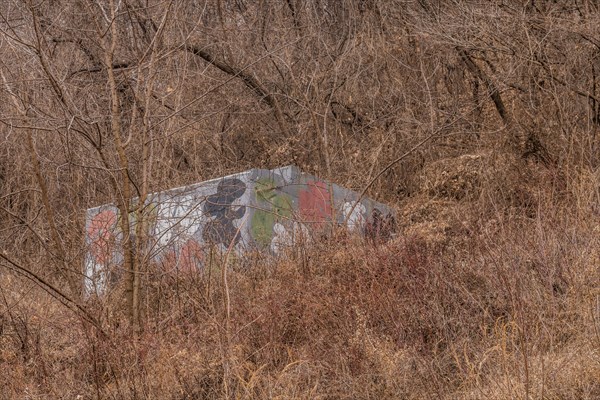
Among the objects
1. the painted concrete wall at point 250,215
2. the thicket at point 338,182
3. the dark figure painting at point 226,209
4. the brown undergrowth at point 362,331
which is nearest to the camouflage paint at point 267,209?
the painted concrete wall at point 250,215

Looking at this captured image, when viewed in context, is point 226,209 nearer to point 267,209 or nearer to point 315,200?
point 267,209

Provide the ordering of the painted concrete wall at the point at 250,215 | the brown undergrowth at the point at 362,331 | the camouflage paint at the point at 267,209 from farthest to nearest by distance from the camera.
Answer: the camouflage paint at the point at 267,209 → the painted concrete wall at the point at 250,215 → the brown undergrowth at the point at 362,331

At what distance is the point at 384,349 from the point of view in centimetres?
545

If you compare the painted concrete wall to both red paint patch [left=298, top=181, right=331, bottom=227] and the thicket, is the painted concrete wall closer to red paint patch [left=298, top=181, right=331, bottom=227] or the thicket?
red paint patch [left=298, top=181, right=331, bottom=227]

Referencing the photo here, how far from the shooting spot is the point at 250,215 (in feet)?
30.1

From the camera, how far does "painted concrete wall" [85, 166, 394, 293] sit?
782 centimetres

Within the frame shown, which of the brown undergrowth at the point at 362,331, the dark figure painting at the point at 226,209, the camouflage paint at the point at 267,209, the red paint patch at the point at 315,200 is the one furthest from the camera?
the red paint patch at the point at 315,200

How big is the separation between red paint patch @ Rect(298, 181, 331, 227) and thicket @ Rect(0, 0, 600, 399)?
90 cm

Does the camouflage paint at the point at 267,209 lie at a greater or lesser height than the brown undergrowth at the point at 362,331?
greater

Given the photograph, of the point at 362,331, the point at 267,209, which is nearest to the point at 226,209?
the point at 267,209

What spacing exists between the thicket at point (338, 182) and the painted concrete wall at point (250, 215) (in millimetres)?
312

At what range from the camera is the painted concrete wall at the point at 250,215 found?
7820 millimetres

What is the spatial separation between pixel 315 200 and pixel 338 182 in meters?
1.13

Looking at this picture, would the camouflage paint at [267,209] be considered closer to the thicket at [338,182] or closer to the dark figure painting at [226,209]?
the dark figure painting at [226,209]
